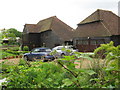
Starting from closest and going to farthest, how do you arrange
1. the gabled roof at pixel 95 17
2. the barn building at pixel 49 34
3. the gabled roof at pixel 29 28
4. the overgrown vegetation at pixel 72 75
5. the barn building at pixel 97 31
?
the overgrown vegetation at pixel 72 75 < the barn building at pixel 97 31 < the gabled roof at pixel 95 17 < the barn building at pixel 49 34 < the gabled roof at pixel 29 28

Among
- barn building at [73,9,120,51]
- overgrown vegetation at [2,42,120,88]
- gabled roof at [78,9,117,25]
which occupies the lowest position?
overgrown vegetation at [2,42,120,88]

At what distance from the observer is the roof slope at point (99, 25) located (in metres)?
22.4

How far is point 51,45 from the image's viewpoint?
106 feet

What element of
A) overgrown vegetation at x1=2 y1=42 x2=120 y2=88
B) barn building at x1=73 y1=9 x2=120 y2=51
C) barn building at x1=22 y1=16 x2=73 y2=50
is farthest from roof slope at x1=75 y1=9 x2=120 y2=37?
overgrown vegetation at x1=2 y1=42 x2=120 y2=88

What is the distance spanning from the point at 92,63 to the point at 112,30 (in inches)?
839

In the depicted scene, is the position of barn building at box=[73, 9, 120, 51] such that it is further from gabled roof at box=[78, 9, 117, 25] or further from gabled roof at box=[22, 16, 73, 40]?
gabled roof at box=[22, 16, 73, 40]

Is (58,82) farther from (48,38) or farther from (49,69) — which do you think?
(48,38)

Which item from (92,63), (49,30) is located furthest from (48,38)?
(92,63)

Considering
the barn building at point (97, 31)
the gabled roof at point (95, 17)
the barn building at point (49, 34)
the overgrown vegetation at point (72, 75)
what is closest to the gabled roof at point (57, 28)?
the barn building at point (49, 34)

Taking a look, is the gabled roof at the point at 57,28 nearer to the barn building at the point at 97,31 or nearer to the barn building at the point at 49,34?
the barn building at the point at 49,34

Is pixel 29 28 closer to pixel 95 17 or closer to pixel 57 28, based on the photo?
pixel 57 28

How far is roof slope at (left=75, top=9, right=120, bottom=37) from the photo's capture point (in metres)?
22.4

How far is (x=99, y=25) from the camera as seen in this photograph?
2358 centimetres

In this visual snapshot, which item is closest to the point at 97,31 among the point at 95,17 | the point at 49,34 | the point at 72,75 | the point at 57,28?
the point at 95,17
